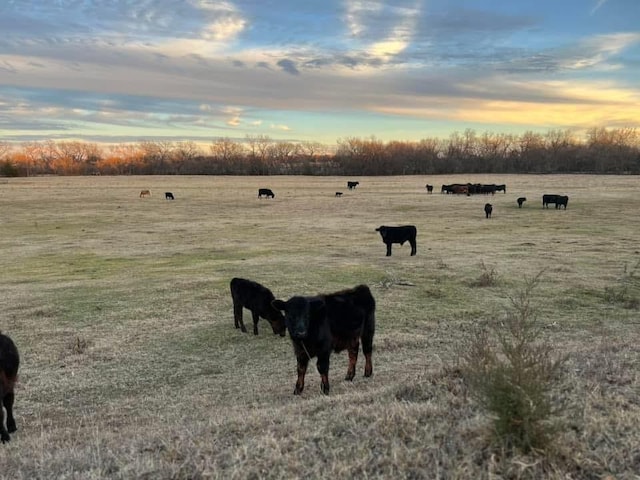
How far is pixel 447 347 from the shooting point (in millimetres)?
9406

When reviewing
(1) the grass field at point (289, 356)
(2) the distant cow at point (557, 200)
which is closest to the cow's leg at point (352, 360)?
(1) the grass field at point (289, 356)

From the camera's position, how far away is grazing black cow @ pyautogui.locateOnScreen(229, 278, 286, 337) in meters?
10.6

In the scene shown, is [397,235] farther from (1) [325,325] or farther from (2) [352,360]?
(1) [325,325]

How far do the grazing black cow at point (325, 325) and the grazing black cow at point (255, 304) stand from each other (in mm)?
2946

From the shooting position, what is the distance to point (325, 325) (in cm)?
721

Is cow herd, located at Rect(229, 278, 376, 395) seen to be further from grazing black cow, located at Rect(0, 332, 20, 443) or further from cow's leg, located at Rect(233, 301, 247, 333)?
cow's leg, located at Rect(233, 301, 247, 333)

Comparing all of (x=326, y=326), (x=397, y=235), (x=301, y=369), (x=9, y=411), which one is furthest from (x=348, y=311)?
(x=397, y=235)

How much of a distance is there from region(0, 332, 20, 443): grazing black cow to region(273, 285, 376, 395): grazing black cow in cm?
336

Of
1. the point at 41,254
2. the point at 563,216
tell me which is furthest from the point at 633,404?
the point at 563,216

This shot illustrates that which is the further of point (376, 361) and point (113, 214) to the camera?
point (113, 214)

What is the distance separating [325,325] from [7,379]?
158 inches

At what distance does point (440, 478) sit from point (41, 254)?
22160mm

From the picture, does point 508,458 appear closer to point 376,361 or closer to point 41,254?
point 376,361

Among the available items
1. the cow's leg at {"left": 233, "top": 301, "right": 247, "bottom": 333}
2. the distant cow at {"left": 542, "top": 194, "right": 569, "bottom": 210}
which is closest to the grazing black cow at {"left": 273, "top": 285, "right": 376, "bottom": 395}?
the cow's leg at {"left": 233, "top": 301, "right": 247, "bottom": 333}
